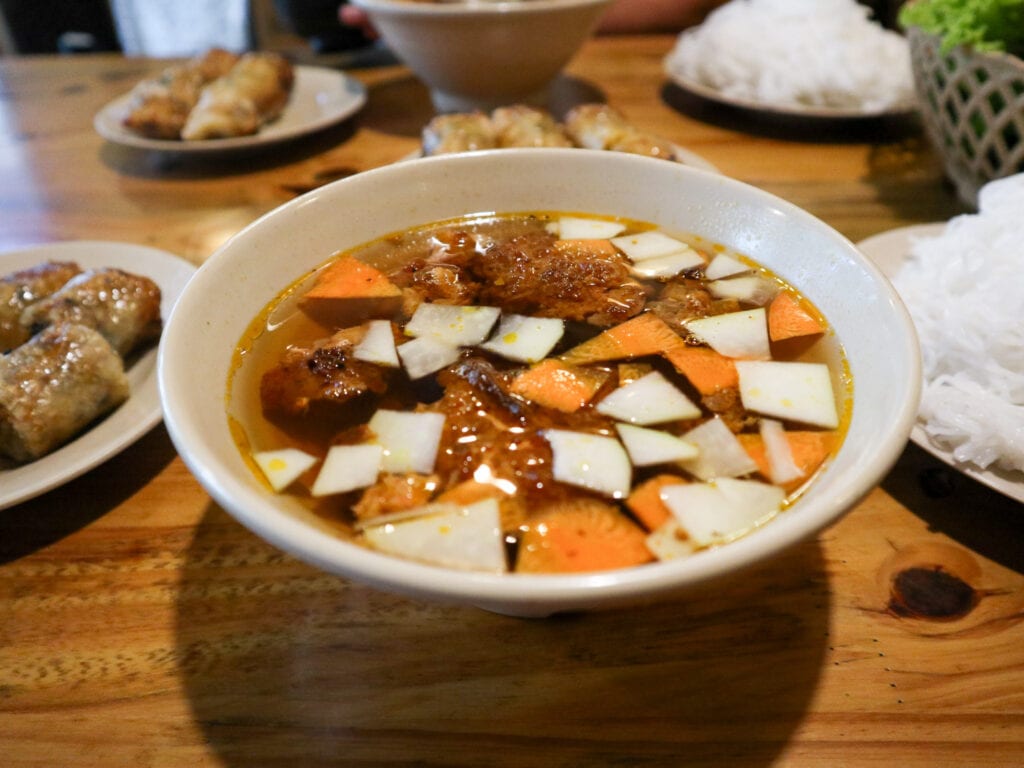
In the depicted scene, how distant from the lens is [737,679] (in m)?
0.98

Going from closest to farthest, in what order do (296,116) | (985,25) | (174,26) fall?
1. (985,25)
2. (296,116)
3. (174,26)

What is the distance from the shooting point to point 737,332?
1.26m

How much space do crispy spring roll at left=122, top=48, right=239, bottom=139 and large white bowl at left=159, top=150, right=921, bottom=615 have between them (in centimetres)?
146

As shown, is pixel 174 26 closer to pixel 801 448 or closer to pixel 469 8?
pixel 469 8

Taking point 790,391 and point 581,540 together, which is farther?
point 790,391

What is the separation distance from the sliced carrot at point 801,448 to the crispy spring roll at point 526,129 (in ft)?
3.97

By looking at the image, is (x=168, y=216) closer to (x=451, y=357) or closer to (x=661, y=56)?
(x=451, y=357)

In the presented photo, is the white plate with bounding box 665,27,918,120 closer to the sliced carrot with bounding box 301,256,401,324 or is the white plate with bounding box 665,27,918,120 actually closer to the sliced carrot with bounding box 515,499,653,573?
the sliced carrot with bounding box 301,256,401,324

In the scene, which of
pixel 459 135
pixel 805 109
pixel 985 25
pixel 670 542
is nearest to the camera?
pixel 670 542

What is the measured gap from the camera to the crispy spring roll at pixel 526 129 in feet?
6.56

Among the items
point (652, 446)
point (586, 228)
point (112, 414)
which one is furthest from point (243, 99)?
point (652, 446)

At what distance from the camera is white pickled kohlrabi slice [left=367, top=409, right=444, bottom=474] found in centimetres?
104

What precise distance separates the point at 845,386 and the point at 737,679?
45 cm

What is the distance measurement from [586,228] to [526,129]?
2.23 ft
